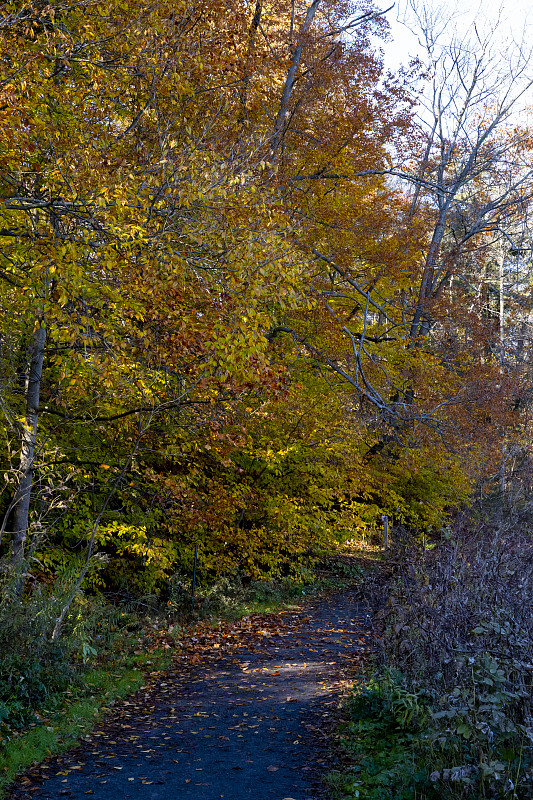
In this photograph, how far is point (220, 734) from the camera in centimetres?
674

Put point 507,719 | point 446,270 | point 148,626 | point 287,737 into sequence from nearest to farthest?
1. point 507,719
2. point 287,737
3. point 148,626
4. point 446,270

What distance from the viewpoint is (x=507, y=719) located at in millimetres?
4180

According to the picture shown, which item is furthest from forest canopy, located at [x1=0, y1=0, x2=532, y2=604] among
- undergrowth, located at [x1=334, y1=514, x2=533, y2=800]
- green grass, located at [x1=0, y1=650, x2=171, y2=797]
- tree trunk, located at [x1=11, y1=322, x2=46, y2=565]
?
undergrowth, located at [x1=334, y1=514, x2=533, y2=800]

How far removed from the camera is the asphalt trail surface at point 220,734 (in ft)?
18.0

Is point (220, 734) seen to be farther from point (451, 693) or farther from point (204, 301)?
point (204, 301)

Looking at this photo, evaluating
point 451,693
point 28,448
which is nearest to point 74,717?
point 28,448

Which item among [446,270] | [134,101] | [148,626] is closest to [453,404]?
[446,270]

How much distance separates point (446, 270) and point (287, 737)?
16.0 m

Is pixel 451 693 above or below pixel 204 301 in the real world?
below

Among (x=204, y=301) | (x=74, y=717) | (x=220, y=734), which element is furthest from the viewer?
(x=204, y=301)

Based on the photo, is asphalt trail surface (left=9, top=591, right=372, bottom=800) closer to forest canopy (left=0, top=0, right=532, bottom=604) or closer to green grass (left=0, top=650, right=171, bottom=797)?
green grass (left=0, top=650, right=171, bottom=797)

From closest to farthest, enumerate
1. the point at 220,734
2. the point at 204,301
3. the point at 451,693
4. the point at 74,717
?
the point at 451,693 < the point at 220,734 < the point at 74,717 < the point at 204,301

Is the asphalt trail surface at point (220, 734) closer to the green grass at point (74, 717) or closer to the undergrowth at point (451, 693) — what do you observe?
the green grass at point (74, 717)

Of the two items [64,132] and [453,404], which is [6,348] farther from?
[453,404]
